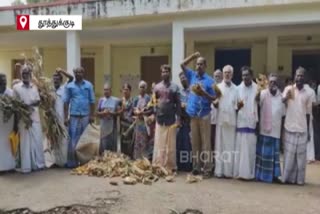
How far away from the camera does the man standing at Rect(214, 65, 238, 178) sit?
21.9 ft

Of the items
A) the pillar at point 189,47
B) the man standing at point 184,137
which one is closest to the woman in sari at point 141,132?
the man standing at point 184,137

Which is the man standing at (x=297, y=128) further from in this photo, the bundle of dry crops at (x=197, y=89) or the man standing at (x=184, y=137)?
the man standing at (x=184, y=137)

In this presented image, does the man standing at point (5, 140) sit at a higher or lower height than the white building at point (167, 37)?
lower

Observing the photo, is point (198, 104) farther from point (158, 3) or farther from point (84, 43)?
point (84, 43)

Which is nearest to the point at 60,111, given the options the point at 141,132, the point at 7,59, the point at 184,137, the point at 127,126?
the point at 127,126

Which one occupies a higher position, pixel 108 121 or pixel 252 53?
pixel 252 53

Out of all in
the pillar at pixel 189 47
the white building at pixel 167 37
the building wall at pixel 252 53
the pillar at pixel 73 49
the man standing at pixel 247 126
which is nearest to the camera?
the man standing at pixel 247 126

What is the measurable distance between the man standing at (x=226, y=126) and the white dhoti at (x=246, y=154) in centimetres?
14

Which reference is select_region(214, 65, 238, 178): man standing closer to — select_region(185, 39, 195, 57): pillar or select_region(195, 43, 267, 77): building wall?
select_region(185, 39, 195, 57): pillar

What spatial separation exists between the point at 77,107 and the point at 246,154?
2.97 m

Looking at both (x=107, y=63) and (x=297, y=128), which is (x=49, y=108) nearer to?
(x=297, y=128)

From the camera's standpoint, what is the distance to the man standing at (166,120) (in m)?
6.97

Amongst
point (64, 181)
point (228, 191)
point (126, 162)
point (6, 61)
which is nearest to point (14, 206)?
point (64, 181)

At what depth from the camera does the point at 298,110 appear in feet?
20.9
